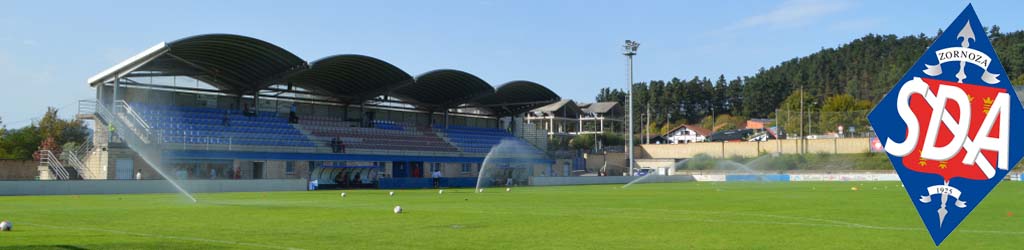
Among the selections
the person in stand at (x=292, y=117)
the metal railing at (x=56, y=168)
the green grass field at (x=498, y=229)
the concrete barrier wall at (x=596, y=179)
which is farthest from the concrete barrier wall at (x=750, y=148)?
the green grass field at (x=498, y=229)

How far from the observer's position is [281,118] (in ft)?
215

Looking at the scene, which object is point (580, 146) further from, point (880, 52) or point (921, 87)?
point (921, 87)

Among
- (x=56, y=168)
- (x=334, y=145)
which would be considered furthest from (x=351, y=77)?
(x=56, y=168)

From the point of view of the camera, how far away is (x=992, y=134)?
21.3 ft

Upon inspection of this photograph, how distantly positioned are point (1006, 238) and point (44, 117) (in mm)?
95101

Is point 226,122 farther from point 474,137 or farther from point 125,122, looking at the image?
point 474,137

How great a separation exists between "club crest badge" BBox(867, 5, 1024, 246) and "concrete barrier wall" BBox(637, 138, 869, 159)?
292ft

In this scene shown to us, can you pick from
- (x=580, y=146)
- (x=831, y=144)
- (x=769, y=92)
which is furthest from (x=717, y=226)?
(x=769, y=92)

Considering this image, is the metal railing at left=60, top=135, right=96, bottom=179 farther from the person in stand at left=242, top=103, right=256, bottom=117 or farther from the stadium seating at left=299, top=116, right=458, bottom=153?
the stadium seating at left=299, top=116, right=458, bottom=153

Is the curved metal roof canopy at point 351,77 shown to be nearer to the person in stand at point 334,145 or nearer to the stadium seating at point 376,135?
the stadium seating at point 376,135

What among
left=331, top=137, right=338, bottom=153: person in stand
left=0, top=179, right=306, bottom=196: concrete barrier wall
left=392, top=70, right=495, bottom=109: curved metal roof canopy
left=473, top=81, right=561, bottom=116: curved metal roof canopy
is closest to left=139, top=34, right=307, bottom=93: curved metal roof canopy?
left=331, top=137, right=338, bottom=153: person in stand

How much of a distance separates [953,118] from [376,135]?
64.0 meters

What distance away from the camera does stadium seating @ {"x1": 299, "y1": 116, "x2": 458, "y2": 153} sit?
215 ft

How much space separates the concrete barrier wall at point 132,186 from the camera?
3875 cm
